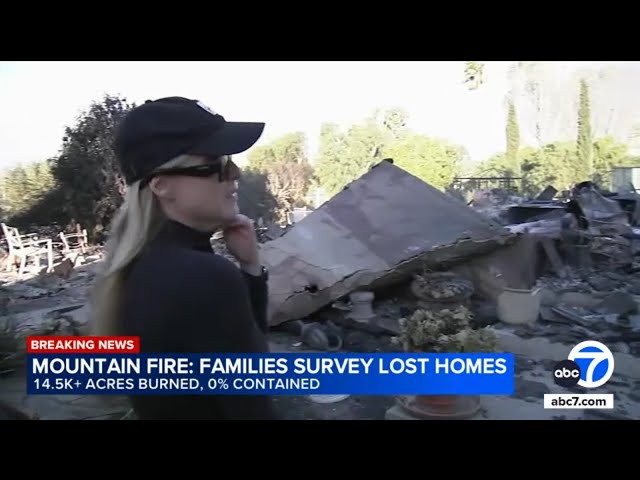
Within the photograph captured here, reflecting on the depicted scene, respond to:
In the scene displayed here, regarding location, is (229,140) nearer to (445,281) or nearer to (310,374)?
(310,374)

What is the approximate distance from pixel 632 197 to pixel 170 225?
2.22 meters

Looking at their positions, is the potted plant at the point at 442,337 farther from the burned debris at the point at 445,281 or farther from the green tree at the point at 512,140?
the green tree at the point at 512,140

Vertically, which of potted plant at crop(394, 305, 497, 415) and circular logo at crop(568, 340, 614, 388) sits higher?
potted plant at crop(394, 305, 497, 415)

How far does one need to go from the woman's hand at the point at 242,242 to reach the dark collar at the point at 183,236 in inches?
8.6

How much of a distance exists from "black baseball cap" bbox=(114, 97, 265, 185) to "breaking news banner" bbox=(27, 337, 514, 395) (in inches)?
43.1

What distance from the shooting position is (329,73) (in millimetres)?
2855

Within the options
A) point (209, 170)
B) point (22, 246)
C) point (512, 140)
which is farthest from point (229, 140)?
point (512, 140)

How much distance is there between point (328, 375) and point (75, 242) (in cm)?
137

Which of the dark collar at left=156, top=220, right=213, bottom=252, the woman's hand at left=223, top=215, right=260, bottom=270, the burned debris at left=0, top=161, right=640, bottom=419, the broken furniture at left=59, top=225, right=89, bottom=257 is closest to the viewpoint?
the dark collar at left=156, top=220, right=213, bottom=252

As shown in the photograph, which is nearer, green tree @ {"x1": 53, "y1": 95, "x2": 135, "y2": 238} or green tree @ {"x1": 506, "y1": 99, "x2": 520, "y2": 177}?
green tree @ {"x1": 53, "y1": 95, "x2": 135, "y2": 238}

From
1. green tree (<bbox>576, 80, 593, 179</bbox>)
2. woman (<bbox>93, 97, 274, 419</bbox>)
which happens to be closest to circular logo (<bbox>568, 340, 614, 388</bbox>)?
green tree (<bbox>576, 80, 593, 179</bbox>)

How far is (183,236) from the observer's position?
2016mm

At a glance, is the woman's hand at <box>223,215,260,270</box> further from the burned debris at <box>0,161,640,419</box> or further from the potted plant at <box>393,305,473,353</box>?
the potted plant at <box>393,305,473,353</box>

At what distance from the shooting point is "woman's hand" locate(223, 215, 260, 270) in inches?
94.5
